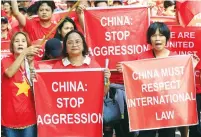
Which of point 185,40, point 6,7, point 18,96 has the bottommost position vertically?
point 18,96

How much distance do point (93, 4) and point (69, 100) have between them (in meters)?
5.05

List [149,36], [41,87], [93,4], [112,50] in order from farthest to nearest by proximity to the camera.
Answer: [93,4]
[112,50]
[149,36]
[41,87]

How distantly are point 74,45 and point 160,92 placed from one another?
1.05 meters

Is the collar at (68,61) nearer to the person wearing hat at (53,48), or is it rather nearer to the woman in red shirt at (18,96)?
the woman in red shirt at (18,96)

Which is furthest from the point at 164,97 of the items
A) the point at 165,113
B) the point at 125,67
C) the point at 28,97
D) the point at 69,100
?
the point at 28,97

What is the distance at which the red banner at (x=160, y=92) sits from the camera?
19.7 feet

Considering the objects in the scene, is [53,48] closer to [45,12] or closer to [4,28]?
[45,12]

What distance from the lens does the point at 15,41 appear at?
589 centimetres

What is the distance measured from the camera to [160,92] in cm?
604

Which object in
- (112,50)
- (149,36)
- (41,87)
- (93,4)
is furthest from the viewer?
(93,4)

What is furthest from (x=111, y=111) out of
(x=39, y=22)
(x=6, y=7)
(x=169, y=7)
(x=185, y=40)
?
(x=169, y=7)

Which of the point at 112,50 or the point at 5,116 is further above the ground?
the point at 112,50

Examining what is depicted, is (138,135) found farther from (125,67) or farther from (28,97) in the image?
(28,97)

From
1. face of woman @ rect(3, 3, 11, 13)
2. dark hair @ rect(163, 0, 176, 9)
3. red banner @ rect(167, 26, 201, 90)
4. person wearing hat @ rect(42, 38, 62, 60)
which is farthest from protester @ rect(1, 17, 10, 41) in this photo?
dark hair @ rect(163, 0, 176, 9)
